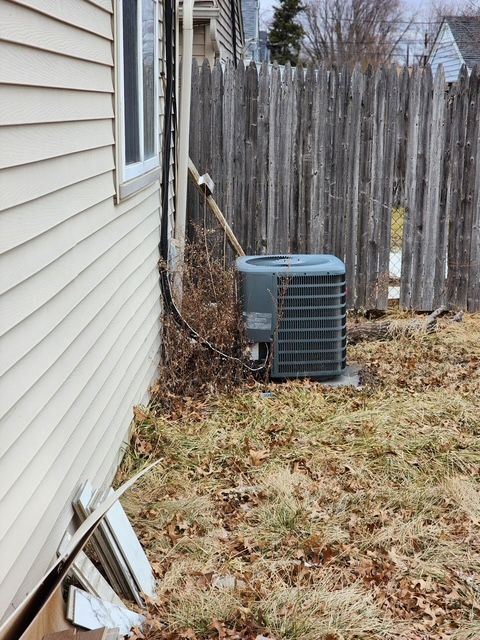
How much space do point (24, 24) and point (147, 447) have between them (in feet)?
8.41

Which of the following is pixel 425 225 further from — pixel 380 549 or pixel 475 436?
pixel 380 549

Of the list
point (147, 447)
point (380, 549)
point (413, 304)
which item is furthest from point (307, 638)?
point (413, 304)

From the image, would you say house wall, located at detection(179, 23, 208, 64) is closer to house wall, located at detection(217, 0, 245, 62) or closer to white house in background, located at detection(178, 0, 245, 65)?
white house in background, located at detection(178, 0, 245, 65)

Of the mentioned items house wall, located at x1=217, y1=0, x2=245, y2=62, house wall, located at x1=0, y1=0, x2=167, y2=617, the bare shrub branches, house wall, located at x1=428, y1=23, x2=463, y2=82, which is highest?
house wall, located at x1=428, y1=23, x2=463, y2=82

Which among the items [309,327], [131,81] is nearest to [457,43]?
[309,327]

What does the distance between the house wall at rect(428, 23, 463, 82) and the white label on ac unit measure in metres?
22.3

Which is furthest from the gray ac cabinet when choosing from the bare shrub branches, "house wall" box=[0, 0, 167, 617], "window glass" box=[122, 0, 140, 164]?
"house wall" box=[0, 0, 167, 617]

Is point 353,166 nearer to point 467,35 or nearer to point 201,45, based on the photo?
point 201,45

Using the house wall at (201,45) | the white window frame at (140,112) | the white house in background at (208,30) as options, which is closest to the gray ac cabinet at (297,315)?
the white window frame at (140,112)

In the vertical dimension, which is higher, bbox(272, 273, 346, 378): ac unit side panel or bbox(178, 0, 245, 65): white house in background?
bbox(178, 0, 245, 65): white house in background

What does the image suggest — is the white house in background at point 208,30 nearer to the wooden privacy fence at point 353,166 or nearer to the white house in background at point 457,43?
the wooden privacy fence at point 353,166

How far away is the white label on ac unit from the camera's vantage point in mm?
5609

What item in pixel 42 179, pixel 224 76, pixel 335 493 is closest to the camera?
pixel 42 179

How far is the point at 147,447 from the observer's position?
14.3 ft
